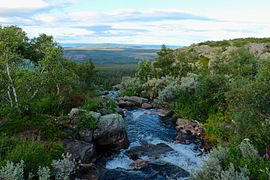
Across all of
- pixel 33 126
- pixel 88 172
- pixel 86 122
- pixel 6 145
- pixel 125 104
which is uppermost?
pixel 6 145

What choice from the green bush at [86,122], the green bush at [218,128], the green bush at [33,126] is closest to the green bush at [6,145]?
the green bush at [33,126]

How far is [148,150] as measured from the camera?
76.8 feet

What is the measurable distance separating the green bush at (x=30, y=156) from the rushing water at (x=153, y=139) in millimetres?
5926

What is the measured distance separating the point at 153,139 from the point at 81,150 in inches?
341

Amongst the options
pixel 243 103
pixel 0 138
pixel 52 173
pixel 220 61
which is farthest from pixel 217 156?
pixel 220 61

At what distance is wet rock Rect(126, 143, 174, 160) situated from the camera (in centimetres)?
2225

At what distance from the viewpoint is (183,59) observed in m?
51.6

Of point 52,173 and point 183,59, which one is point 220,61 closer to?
point 183,59

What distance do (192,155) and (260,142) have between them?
802 cm

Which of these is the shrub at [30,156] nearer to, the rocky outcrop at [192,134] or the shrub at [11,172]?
the shrub at [11,172]

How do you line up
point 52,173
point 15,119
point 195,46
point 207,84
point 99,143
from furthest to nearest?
point 195,46 → point 207,84 → point 99,143 → point 15,119 → point 52,173

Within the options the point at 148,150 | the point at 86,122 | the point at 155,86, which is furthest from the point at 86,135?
the point at 155,86

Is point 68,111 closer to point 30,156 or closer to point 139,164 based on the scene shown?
point 139,164

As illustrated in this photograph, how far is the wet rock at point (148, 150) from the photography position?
22.2 metres
